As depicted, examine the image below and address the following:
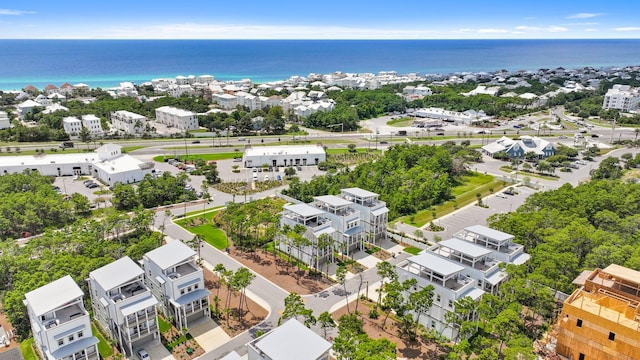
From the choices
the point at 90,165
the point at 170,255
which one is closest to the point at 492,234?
the point at 170,255

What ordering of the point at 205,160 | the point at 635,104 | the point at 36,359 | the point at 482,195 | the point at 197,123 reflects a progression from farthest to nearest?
the point at 635,104 < the point at 197,123 < the point at 205,160 < the point at 482,195 < the point at 36,359

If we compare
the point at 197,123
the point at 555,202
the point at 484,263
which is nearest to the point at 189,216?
the point at 484,263

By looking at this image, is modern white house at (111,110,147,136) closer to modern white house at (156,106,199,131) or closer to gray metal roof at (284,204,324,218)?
modern white house at (156,106,199,131)

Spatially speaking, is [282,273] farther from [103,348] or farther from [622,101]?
[622,101]

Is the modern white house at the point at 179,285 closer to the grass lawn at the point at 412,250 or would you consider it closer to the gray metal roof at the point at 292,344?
the gray metal roof at the point at 292,344

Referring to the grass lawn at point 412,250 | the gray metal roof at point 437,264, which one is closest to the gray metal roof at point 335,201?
the grass lawn at point 412,250

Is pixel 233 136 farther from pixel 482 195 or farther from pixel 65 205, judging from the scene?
pixel 482 195
